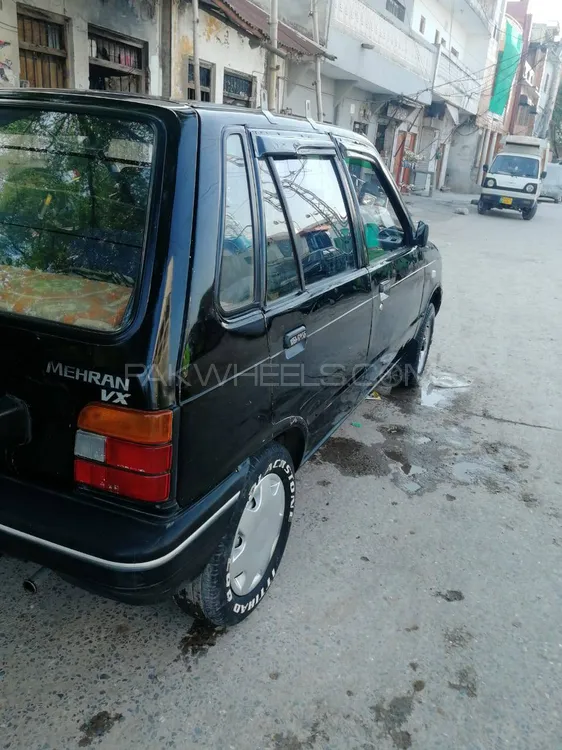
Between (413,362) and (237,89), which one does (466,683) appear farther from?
(237,89)

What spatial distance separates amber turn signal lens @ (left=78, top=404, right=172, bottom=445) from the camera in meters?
1.75

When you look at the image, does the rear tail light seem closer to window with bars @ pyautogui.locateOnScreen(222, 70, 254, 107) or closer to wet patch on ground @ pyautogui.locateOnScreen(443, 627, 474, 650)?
wet patch on ground @ pyautogui.locateOnScreen(443, 627, 474, 650)

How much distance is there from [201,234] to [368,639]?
1.69 meters

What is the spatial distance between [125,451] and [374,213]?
2290 mm

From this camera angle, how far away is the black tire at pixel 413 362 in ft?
15.8

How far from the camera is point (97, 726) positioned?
1.96 m

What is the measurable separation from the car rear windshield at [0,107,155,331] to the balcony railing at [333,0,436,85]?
13.6m

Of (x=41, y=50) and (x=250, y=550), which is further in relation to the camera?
(x=41, y=50)

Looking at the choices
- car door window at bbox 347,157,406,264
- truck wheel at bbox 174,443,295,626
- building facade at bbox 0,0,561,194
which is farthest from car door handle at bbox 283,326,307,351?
building facade at bbox 0,0,561,194

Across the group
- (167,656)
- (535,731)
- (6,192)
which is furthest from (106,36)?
(535,731)

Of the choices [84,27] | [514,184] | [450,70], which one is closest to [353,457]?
[84,27]

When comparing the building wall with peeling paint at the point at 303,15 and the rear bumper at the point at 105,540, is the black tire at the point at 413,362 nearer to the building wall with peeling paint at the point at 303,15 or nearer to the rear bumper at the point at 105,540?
the rear bumper at the point at 105,540

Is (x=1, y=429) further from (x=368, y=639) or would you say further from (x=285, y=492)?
(x=368, y=639)

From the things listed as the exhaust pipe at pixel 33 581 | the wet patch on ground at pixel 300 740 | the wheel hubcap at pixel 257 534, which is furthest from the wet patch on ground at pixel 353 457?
the exhaust pipe at pixel 33 581
